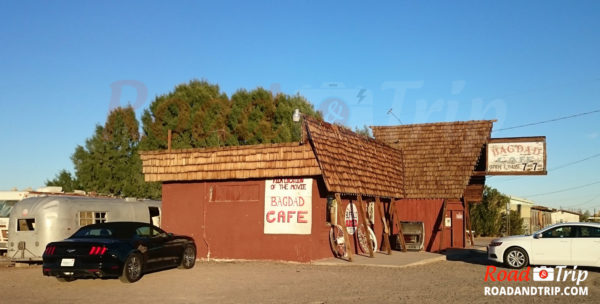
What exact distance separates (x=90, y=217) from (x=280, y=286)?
380 inches

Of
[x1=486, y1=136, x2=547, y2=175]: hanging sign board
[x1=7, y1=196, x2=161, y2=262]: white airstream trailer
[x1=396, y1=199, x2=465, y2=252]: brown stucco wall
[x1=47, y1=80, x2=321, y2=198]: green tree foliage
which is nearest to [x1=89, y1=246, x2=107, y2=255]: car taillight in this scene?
[x1=7, y1=196, x2=161, y2=262]: white airstream trailer

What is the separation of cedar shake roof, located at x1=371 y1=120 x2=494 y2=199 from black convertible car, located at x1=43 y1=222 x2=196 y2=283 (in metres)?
13.3

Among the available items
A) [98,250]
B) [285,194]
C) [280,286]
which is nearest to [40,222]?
[98,250]

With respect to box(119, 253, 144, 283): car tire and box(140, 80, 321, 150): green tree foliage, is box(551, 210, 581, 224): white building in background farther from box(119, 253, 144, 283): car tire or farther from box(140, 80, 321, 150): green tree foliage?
box(119, 253, 144, 283): car tire

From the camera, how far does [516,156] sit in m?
25.4

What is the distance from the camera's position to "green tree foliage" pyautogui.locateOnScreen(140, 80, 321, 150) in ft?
132

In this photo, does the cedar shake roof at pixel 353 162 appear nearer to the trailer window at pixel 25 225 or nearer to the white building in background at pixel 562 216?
the trailer window at pixel 25 225

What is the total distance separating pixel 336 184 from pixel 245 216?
11.3ft

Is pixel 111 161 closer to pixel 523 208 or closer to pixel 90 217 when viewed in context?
pixel 90 217

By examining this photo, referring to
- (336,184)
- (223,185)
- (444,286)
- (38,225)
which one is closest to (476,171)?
(336,184)

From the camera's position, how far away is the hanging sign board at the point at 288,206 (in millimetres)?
18219

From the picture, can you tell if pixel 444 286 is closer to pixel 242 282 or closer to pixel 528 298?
pixel 528 298

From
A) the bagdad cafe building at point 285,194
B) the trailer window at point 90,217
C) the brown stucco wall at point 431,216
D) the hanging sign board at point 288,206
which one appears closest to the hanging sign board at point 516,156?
the bagdad cafe building at point 285,194

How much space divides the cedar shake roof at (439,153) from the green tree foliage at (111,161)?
64.1 feet
